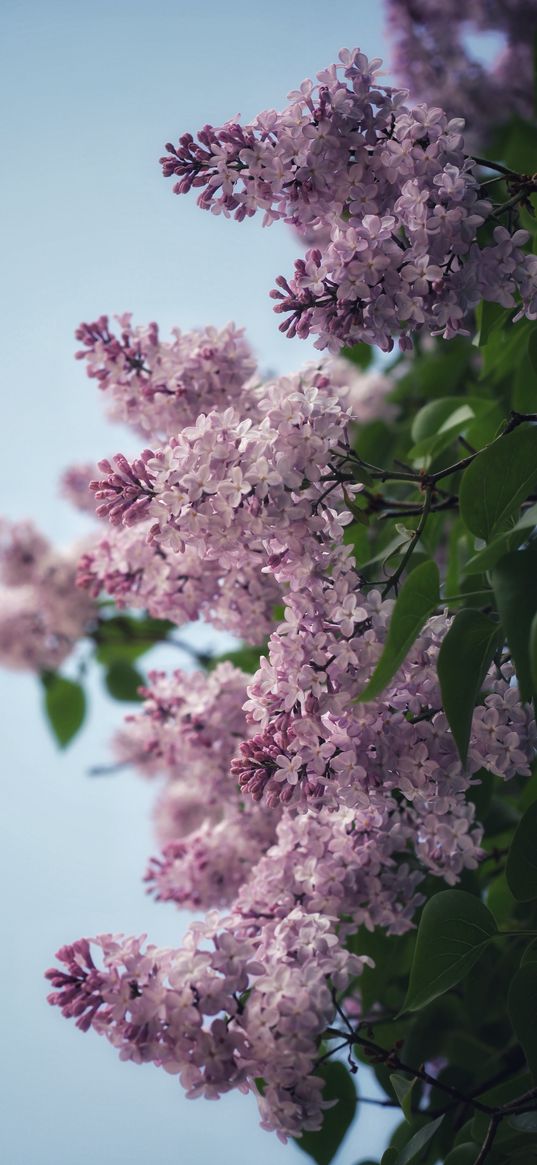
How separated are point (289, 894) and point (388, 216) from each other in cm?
76

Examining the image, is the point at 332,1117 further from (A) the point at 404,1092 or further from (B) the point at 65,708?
(B) the point at 65,708

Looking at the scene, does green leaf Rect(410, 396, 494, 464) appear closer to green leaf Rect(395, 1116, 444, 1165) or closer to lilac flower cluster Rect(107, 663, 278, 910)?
lilac flower cluster Rect(107, 663, 278, 910)

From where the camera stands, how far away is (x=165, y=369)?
4.52 feet

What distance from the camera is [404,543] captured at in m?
1.23

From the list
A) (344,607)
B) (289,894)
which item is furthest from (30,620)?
(344,607)

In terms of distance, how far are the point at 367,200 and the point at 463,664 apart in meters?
0.46

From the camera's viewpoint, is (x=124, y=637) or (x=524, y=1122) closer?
(x=524, y=1122)

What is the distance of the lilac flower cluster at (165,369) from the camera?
53.8 inches

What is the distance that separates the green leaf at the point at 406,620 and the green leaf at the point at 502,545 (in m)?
0.04

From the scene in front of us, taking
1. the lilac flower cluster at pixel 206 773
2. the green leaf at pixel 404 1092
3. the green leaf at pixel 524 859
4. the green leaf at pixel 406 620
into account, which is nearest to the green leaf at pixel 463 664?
the green leaf at pixel 406 620

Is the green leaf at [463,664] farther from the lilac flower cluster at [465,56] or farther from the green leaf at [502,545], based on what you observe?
the lilac flower cluster at [465,56]

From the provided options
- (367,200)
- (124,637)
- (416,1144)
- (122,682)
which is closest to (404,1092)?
→ (416,1144)

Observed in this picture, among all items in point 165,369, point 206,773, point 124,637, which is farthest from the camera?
point 124,637

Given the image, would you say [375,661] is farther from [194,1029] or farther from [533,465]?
[194,1029]
